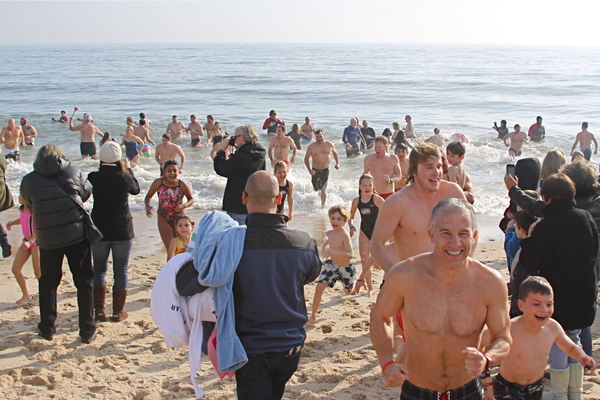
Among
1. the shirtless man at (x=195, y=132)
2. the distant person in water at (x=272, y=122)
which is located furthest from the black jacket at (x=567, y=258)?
the shirtless man at (x=195, y=132)

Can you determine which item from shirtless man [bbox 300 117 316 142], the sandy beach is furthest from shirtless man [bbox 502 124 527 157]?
the sandy beach

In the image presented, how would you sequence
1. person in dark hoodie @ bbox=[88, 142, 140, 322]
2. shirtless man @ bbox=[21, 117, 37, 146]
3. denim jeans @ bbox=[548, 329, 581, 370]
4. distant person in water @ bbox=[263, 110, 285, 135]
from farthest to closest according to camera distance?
shirtless man @ bbox=[21, 117, 37, 146]
distant person in water @ bbox=[263, 110, 285, 135]
person in dark hoodie @ bbox=[88, 142, 140, 322]
denim jeans @ bbox=[548, 329, 581, 370]

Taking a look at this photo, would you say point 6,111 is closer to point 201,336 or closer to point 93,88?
point 93,88

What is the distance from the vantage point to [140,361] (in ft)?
16.1

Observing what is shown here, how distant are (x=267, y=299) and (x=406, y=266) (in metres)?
0.70

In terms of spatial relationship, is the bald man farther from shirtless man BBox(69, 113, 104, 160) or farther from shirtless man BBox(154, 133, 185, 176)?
shirtless man BBox(69, 113, 104, 160)

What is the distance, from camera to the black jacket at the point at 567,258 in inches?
145

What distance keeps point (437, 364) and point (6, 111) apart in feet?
111

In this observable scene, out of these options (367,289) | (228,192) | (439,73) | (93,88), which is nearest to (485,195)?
(367,289)

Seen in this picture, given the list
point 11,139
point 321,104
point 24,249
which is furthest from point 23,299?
point 321,104

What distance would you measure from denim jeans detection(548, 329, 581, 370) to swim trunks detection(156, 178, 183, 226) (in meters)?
3.94

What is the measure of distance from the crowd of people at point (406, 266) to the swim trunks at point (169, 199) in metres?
0.01

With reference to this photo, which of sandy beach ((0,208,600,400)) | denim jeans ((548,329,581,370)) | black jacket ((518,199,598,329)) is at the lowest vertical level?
sandy beach ((0,208,600,400))

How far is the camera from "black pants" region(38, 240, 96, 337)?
5.00 m
